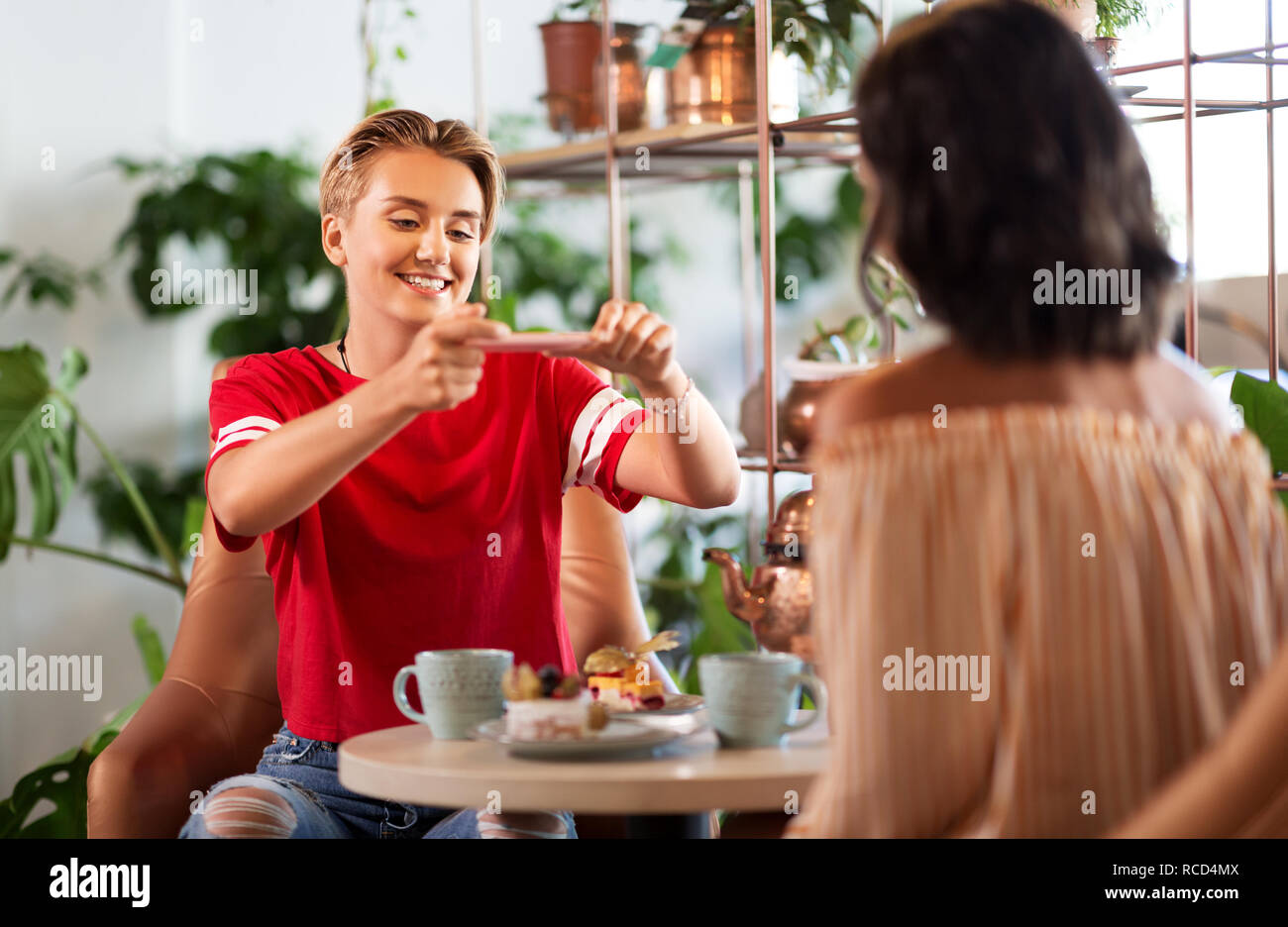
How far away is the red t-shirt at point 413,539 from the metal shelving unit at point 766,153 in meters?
0.51

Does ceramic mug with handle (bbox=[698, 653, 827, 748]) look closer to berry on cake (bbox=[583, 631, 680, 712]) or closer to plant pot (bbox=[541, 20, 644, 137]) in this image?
berry on cake (bbox=[583, 631, 680, 712])

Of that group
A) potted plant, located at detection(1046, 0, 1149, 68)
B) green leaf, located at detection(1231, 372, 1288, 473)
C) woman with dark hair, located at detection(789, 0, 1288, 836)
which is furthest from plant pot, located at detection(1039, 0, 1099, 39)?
woman with dark hair, located at detection(789, 0, 1288, 836)

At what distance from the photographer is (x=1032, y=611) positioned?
913 mm

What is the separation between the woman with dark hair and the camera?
917 mm

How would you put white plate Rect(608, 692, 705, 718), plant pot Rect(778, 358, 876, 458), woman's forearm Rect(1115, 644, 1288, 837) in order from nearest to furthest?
woman's forearm Rect(1115, 644, 1288, 837) → white plate Rect(608, 692, 705, 718) → plant pot Rect(778, 358, 876, 458)

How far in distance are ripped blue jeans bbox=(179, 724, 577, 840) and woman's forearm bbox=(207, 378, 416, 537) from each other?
10.3 inches

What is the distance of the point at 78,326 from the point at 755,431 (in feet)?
6.01

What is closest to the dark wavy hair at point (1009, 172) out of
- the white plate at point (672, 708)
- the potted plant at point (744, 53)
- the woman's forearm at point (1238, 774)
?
the woman's forearm at point (1238, 774)

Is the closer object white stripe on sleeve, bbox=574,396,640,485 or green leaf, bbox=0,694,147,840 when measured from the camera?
white stripe on sleeve, bbox=574,396,640,485

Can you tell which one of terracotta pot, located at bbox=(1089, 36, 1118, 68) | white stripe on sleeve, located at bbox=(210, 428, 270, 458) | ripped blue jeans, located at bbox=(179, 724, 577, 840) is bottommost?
ripped blue jeans, located at bbox=(179, 724, 577, 840)

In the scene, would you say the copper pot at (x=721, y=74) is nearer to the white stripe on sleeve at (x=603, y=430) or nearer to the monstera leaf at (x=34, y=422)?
the white stripe on sleeve at (x=603, y=430)

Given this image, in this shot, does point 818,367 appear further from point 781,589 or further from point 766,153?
point 781,589
